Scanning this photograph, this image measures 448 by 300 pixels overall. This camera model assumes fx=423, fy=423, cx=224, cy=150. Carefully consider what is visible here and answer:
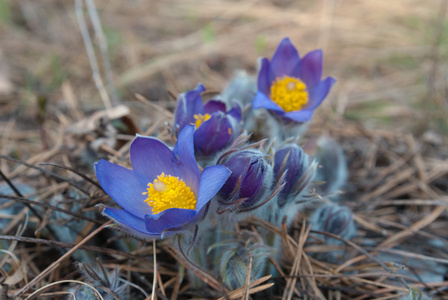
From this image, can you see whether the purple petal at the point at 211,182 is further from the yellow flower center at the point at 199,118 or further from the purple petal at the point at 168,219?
the yellow flower center at the point at 199,118

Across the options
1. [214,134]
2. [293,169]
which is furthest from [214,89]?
[293,169]

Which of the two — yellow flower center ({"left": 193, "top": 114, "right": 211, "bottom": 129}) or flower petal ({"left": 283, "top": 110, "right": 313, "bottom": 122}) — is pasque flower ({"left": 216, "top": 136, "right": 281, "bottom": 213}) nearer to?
yellow flower center ({"left": 193, "top": 114, "right": 211, "bottom": 129})

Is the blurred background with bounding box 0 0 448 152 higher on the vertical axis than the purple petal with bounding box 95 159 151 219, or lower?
lower

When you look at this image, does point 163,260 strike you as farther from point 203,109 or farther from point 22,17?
point 22,17

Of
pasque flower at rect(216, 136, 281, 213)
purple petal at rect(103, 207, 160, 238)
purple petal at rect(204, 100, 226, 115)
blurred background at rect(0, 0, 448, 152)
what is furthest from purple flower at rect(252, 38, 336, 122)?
blurred background at rect(0, 0, 448, 152)

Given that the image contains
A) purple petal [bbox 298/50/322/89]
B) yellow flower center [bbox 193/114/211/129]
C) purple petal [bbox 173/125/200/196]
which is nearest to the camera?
purple petal [bbox 173/125/200/196]

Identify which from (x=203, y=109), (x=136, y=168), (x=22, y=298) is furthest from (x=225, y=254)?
(x=22, y=298)
